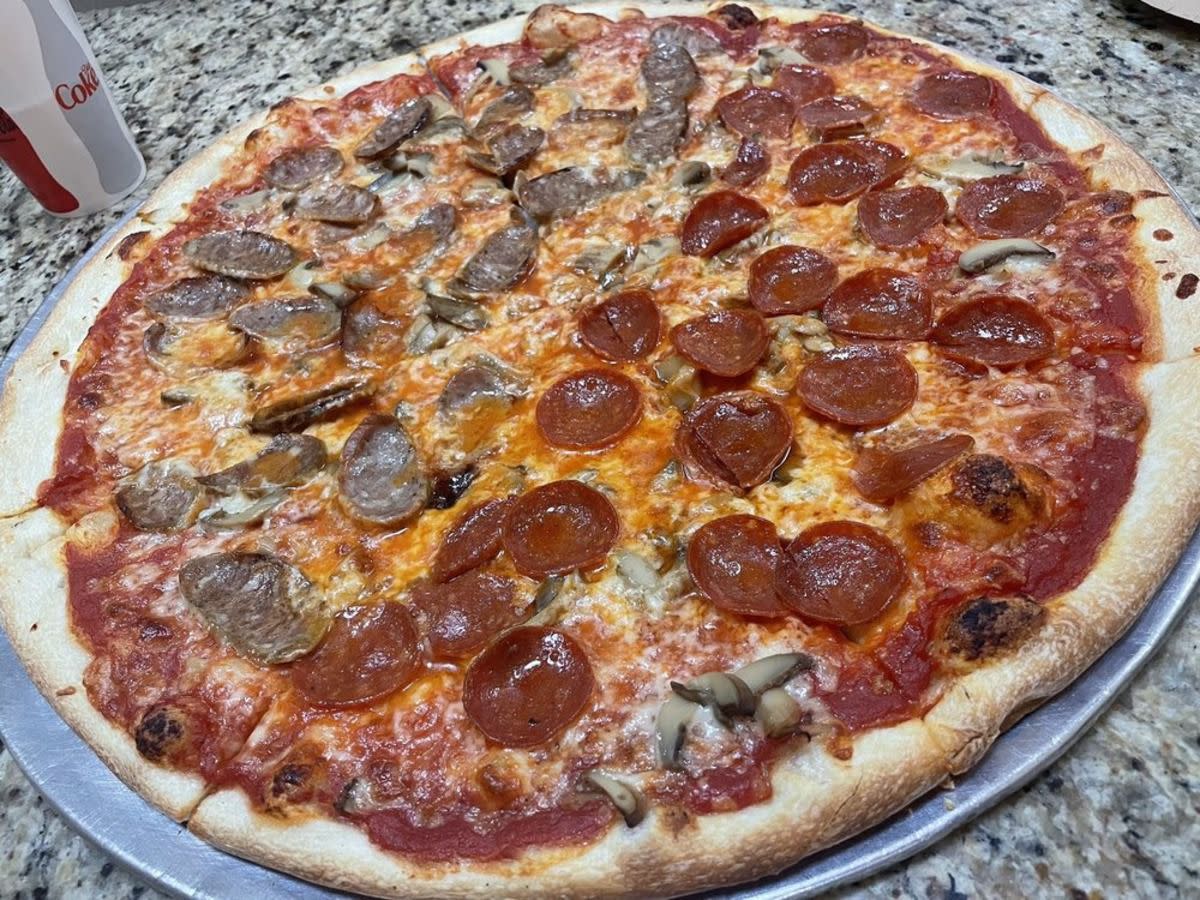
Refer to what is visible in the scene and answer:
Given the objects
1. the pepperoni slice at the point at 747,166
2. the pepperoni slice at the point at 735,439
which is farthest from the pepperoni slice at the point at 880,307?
the pepperoni slice at the point at 747,166

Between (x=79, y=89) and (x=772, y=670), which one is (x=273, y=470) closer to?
(x=772, y=670)

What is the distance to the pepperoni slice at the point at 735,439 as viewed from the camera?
2113 millimetres

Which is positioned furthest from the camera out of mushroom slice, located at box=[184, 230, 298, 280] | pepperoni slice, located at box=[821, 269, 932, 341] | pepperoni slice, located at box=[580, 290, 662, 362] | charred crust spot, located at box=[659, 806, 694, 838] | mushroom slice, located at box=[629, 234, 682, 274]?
mushroom slice, located at box=[184, 230, 298, 280]

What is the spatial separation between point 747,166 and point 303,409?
1.40m

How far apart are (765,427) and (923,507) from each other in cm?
39

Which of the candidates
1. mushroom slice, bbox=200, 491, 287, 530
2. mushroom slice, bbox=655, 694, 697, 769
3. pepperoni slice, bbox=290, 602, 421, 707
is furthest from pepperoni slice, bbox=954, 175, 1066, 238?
mushroom slice, bbox=200, 491, 287, 530

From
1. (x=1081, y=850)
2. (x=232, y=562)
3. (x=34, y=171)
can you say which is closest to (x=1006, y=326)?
(x=1081, y=850)

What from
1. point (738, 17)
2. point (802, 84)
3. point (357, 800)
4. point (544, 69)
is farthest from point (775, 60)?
point (357, 800)

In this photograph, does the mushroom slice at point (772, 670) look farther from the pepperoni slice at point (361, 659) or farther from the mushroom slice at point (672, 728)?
the pepperoni slice at point (361, 659)

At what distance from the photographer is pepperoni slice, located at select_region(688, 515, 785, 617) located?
74.5 inches

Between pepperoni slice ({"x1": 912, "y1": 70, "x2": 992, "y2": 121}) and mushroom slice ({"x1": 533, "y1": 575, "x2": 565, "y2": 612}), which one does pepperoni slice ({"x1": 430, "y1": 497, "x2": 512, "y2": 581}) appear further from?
pepperoni slice ({"x1": 912, "y1": 70, "x2": 992, "y2": 121})

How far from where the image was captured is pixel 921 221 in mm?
2559

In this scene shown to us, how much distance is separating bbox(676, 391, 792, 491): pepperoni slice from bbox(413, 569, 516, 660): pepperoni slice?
488mm

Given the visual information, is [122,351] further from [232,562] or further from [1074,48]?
[1074,48]
